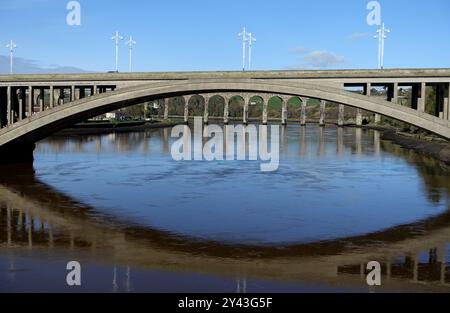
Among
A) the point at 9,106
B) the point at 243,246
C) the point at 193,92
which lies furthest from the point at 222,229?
the point at 9,106

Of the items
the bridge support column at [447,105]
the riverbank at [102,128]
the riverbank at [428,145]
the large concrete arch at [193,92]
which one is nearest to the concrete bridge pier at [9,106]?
the large concrete arch at [193,92]

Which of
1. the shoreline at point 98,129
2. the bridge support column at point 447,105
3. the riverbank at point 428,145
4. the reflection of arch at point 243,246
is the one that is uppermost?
the bridge support column at point 447,105

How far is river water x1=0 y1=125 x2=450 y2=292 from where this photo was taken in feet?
47.8

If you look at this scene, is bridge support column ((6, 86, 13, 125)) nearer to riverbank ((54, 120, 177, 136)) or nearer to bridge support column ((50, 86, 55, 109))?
bridge support column ((50, 86, 55, 109))

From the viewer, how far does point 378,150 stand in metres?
61.4

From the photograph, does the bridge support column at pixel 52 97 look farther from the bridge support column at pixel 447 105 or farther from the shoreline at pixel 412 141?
the shoreline at pixel 412 141

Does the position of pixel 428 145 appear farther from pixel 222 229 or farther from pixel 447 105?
pixel 222 229

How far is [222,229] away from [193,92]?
20075 mm

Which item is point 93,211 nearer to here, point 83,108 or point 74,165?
point 83,108

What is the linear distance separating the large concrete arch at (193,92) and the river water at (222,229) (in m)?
3.43

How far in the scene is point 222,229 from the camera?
20.5m

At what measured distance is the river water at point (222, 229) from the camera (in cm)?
1456

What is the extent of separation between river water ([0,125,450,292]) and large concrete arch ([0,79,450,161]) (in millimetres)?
3435

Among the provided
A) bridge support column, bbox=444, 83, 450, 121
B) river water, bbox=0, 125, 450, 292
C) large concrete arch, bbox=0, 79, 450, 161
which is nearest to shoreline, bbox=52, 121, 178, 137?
large concrete arch, bbox=0, 79, 450, 161
